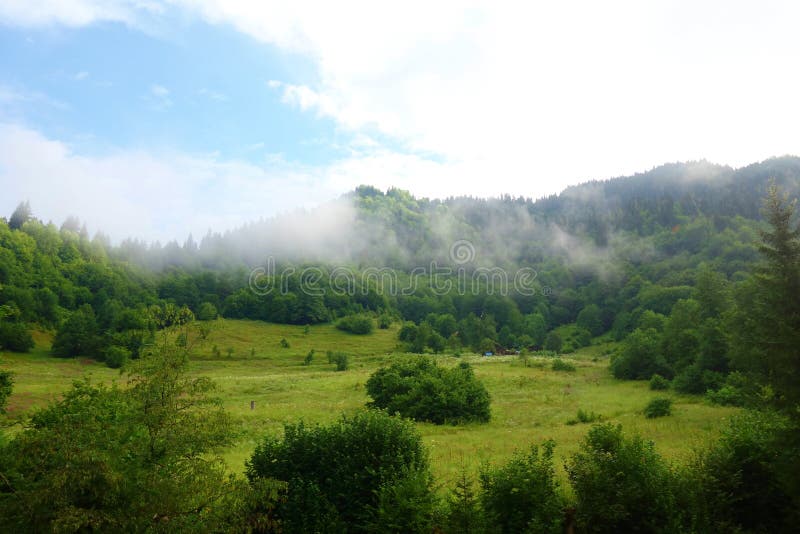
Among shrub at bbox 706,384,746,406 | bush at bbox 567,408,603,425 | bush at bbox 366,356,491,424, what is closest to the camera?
bush at bbox 567,408,603,425

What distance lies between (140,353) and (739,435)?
1861cm

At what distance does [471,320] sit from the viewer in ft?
539

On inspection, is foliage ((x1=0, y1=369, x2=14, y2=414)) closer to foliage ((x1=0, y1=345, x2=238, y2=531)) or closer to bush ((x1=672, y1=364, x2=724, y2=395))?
foliage ((x1=0, y1=345, x2=238, y2=531))

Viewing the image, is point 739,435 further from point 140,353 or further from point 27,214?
point 27,214

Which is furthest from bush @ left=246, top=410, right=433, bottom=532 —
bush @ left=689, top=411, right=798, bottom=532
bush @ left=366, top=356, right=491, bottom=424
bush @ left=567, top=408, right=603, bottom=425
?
bush @ left=567, top=408, right=603, bottom=425

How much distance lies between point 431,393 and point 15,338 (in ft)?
310

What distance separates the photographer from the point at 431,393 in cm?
3988

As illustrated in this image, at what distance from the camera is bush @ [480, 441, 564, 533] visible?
41.6 ft

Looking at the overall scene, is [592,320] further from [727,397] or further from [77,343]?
[77,343]

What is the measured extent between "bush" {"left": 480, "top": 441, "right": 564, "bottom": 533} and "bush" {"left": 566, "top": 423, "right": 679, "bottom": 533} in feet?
2.84

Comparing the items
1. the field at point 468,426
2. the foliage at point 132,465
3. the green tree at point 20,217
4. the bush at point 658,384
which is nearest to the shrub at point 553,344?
the field at point 468,426

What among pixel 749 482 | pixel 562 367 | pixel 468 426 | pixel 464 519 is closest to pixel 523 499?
Answer: pixel 464 519

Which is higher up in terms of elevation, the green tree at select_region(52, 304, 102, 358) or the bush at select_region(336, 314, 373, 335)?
the green tree at select_region(52, 304, 102, 358)

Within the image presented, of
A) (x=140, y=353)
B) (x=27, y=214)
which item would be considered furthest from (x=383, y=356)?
(x=27, y=214)
